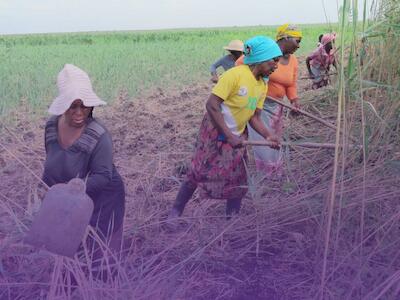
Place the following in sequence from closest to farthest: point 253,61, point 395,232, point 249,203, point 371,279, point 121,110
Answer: point 371,279 → point 395,232 → point 253,61 → point 249,203 → point 121,110

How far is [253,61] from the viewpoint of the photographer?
9.95 ft

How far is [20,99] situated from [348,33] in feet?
21.8

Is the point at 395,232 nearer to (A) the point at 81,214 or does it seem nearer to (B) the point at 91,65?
(A) the point at 81,214

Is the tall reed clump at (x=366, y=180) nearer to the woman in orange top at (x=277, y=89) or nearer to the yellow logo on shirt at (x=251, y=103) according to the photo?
the yellow logo on shirt at (x=251, y=103)

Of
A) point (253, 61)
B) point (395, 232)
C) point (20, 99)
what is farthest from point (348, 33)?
point (20, 99)

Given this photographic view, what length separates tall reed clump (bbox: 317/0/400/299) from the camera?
2.21 m

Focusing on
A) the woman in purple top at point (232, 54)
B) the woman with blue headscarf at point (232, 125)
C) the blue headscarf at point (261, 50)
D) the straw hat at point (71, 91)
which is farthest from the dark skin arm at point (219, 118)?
the woman in purple top at point (232, 54)

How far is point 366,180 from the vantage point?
2654 mm

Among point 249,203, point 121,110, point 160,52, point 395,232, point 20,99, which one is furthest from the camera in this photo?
point 160,52

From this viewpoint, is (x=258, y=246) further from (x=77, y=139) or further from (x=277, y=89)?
(x=277, y=89)

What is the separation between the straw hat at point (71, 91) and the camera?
7.33 ft

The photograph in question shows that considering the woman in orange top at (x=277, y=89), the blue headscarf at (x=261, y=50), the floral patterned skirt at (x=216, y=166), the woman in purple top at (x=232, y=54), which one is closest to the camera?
the blue headscarf at (x=261, y=50)

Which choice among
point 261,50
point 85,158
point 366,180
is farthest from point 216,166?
point 85,158

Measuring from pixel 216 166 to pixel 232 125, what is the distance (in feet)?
0.77
